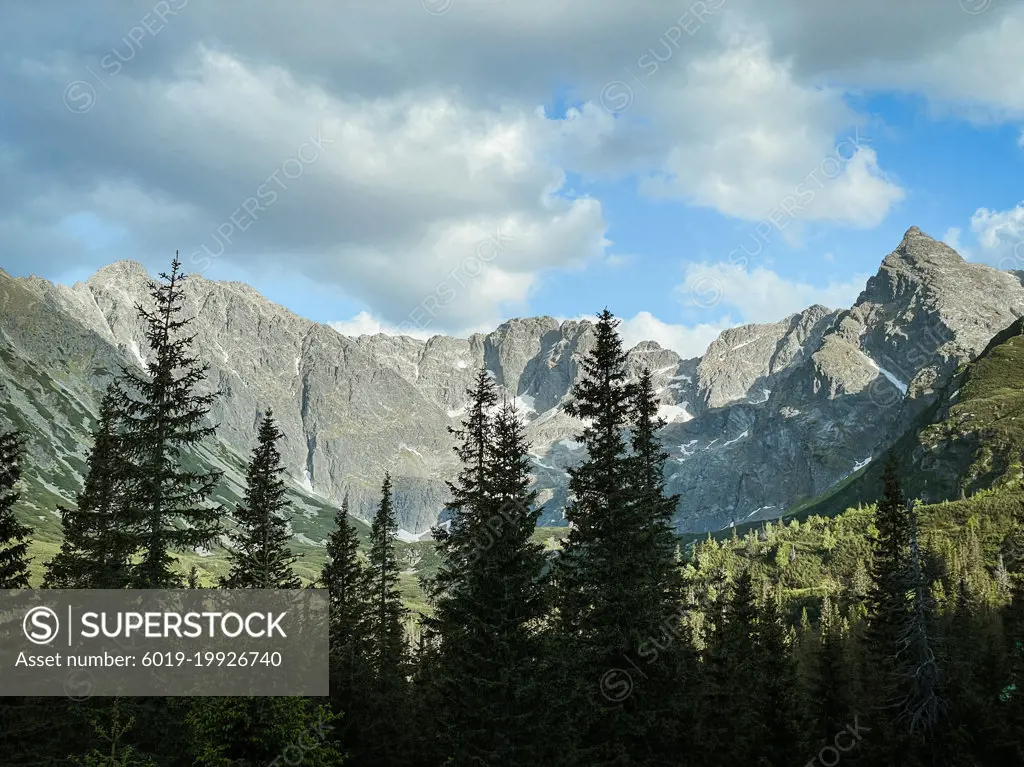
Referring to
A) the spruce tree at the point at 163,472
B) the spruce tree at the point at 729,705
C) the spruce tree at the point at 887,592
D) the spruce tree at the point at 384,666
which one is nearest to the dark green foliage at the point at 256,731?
the spruce tree at the point at 163,472

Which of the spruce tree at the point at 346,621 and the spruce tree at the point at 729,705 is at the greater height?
the spruce tree at the point at 346,621

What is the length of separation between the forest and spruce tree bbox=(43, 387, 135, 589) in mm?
126

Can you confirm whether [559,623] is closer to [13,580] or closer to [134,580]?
[134,580]

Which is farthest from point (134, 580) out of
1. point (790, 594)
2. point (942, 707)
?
point (790, 594)

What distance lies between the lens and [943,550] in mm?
165625

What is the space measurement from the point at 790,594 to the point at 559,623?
180 metres

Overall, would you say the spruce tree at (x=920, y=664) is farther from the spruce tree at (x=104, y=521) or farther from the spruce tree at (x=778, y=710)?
the spruce tree at (x=104, y=521)

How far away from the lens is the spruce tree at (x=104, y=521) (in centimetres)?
2753

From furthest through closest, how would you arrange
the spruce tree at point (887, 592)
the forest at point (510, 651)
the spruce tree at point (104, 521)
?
the spruce tree at point (887, 592) < the spruce tree at point (104, 521) < the forest at point (510, 651)

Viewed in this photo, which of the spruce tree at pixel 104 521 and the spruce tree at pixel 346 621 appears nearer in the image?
the spruce tree at pixel 104 521

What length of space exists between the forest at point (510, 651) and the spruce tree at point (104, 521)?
0.13 meters

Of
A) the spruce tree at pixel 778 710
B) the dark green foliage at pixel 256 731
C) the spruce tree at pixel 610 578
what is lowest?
the spruce tree at pixel 778 710

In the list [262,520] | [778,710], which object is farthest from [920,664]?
[262,520]

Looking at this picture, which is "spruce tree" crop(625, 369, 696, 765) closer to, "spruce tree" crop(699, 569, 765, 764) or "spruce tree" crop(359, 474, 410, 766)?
"spruce tree" crop(699, 569, 765, 764)
